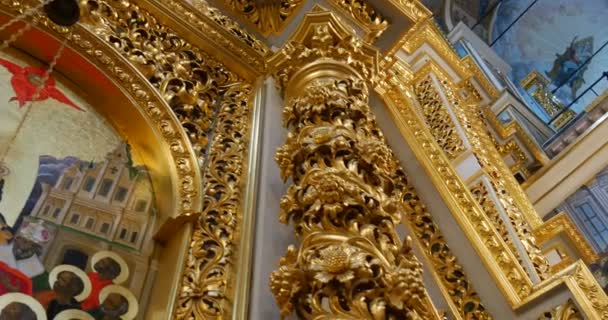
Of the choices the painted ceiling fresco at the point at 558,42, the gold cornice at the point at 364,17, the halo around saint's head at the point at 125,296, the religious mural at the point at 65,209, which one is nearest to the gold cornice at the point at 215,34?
the gold cornice at the point at 364,17

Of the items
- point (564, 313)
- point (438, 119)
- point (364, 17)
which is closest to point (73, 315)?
point (564, 313)

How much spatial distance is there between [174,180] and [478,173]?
2.30 metres

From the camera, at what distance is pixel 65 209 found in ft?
6.30

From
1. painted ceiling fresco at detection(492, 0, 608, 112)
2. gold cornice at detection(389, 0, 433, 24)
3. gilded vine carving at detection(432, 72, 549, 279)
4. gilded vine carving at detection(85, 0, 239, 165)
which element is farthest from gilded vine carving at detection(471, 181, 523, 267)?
painted ceiling fresco at detection(492, 0, 608, 112)

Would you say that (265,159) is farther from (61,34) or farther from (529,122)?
(529,122)

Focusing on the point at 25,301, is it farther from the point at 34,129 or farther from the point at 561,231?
the point at 561,231

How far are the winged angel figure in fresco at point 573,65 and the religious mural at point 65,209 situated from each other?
1351 centimetres

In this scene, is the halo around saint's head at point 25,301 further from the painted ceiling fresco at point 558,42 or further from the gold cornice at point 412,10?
the painted ceiling fresco at point 558,42

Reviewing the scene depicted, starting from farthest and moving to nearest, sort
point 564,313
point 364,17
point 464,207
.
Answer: point 364,17 → point 464,207 → point 564,313

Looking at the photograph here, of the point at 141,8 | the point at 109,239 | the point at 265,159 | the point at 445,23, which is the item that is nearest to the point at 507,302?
the point at 265,159

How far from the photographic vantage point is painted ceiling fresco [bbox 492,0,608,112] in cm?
1371

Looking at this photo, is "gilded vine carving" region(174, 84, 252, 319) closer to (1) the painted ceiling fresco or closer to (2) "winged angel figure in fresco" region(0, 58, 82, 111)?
(2) "winged angel figure in fresco" region(0, 58, 82, 111)

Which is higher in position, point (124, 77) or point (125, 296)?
point (124, 77)

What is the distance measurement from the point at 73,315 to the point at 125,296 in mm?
182
